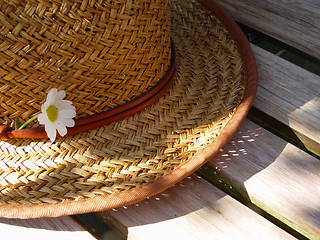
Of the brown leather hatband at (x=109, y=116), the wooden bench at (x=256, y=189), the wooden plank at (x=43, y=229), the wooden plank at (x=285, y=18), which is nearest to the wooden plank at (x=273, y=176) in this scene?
the wooden bench at (x=256, y=189)

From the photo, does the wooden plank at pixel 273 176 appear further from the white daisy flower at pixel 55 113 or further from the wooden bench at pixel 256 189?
the white daisy flower at pixel 55 113

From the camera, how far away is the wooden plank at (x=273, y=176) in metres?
0.91

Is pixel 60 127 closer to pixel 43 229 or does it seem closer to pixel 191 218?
pixel 43 229

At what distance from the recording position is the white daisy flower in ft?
2.72

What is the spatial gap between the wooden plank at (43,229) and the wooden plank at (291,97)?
64 cm

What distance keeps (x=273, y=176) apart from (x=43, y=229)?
57 centimetres

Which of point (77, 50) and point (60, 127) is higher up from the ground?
point (77, 50)

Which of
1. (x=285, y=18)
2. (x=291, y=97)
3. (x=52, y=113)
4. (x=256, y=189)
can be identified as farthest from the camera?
(x=285, y=18)

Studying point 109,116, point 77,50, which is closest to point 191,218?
point 109,116

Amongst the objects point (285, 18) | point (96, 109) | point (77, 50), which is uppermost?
point (285, 18)

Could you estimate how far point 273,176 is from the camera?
3.23 feet

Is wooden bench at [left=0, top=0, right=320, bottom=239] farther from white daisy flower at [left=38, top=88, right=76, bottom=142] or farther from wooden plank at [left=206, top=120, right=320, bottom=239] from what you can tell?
white daisy flower at [left=38, top=88, right=76, bottom=142]

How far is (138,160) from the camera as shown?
0.93m

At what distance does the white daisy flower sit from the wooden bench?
23 centimetres
